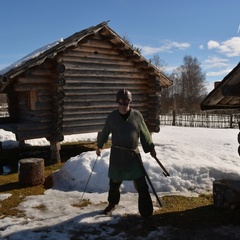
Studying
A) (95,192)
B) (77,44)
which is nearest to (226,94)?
(95,192)

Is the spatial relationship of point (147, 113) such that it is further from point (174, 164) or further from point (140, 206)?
point (140, 206)

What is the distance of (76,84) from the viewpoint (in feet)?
34.0

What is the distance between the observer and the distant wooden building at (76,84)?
9477 millimetres

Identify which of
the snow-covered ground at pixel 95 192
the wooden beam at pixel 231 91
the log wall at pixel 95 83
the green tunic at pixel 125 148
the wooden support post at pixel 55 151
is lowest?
the snow-covered ground at pixel 95 192

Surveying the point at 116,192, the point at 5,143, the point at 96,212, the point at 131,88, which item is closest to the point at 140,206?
the point at 116,192

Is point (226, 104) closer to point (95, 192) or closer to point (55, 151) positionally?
point (95, 192)

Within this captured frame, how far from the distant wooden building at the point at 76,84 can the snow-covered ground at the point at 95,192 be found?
2294mm

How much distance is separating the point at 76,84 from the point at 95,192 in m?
4.68

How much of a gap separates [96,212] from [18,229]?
142 cm

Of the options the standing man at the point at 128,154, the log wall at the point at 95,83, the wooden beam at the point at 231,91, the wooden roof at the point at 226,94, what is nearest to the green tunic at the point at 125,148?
the standing man at the point at 128,154

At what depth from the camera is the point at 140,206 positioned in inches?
202

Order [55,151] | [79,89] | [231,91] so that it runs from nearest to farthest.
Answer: [231,91], [55,151], [79,89]

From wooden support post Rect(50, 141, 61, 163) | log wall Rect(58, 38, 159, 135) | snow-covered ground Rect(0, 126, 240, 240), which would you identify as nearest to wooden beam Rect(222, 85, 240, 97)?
snow-covered ground Rect(0, 126, 240, 240)

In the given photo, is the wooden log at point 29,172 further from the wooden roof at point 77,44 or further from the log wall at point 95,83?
the log wall at point 95,83
